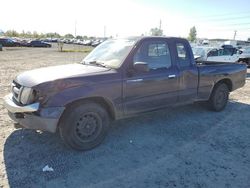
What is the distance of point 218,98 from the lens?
6.33 metres

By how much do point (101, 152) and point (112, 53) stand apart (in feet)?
6.20

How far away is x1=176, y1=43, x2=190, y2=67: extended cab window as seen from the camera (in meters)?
→ 5.18

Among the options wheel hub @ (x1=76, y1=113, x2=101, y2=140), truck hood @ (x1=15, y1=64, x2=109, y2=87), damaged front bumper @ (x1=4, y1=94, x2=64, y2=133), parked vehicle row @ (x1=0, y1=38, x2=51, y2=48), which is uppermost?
parked vehicle row @ (x1=0, y1=38, x2=51, y2=48)

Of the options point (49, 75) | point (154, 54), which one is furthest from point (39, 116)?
point (154, 54)

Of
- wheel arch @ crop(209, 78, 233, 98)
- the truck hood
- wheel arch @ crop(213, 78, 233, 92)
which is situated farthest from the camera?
wheel arch @ crop(213, 78, 233, 92)

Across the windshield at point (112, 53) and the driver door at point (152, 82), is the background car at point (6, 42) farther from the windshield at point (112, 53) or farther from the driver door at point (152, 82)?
the driver door at point (152, 82)

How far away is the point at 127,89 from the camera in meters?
4.29

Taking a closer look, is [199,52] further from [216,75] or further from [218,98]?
[216,75]

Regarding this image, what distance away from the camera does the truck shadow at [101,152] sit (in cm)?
328

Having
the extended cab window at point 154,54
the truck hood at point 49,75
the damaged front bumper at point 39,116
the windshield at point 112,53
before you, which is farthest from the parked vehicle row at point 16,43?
the damaged front bumper at point 39,116

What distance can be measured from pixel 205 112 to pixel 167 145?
250 centimetres

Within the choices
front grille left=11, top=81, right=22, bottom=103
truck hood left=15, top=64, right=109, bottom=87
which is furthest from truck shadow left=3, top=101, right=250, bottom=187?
truck hood left=15, top=64, right=109, bottom=87

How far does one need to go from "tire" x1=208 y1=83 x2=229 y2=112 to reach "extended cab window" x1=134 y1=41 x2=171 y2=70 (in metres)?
1.98

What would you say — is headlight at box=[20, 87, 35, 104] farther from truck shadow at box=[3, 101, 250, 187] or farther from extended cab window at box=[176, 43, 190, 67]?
extended cab window at box=[176, 43, 190, 67]
